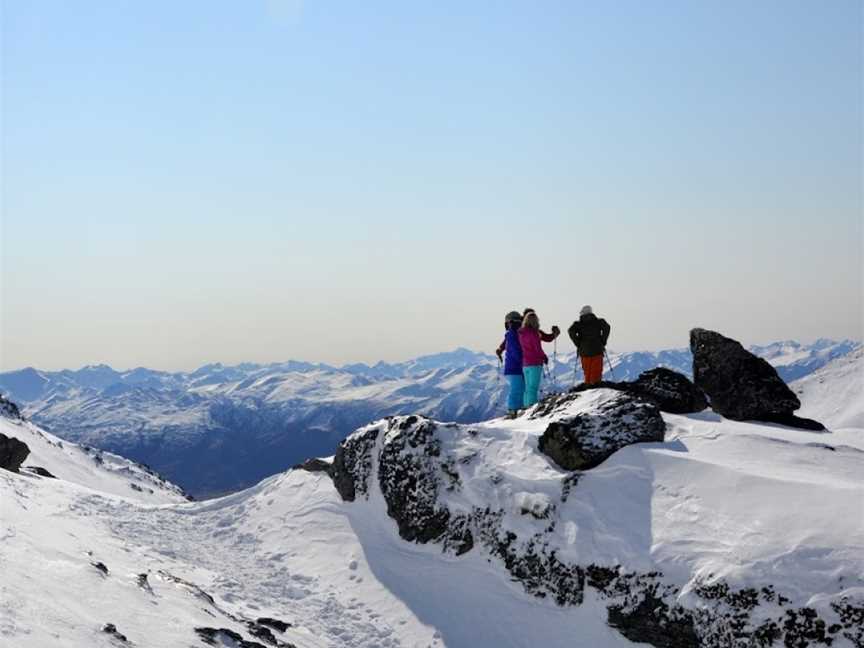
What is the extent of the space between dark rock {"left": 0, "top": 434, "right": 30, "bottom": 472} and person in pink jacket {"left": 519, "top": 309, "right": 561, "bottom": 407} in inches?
874

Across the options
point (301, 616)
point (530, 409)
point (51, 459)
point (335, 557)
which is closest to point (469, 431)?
point (530, 409)

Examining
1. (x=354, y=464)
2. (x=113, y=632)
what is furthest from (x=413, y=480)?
(x=113, y=632)

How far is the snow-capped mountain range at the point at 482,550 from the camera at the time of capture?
11992 millimetres

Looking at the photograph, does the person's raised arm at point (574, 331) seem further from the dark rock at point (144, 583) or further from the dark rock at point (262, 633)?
the dark rock at point (144, 583)

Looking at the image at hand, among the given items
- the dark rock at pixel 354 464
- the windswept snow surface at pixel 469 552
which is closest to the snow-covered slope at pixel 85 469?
the dark rock at pixel 354 464

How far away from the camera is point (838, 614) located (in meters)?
11.4

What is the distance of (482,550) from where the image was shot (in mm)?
17672

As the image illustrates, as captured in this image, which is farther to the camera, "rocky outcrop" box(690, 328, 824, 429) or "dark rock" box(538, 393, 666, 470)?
"rocky outcrop" box(690, 328, 824, 429)

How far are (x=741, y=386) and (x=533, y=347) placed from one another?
6.82m

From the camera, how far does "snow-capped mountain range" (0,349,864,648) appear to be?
11992 mm

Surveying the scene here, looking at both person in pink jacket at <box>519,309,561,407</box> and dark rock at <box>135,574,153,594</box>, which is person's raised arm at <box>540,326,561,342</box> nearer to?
person in pink jacket at <box>519,309,561,407</box>

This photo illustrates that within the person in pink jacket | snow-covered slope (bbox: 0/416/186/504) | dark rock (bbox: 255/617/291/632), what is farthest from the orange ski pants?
snow-covered slope (bbox: 0/416/186/504)

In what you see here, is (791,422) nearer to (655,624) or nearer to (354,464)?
(655,624)

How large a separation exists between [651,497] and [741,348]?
892 cm
